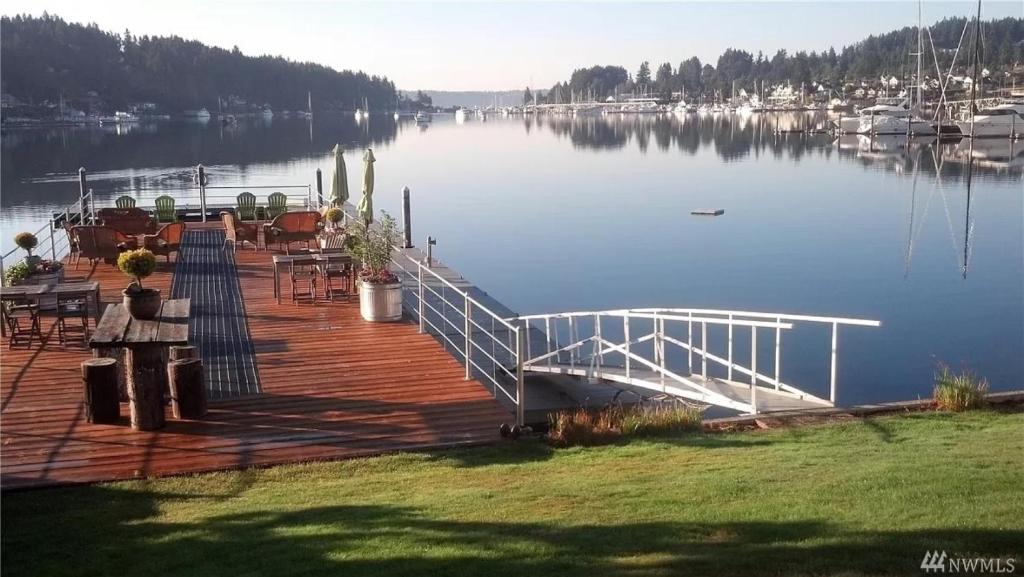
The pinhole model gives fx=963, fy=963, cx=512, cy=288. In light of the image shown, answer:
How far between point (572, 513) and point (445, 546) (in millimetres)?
810

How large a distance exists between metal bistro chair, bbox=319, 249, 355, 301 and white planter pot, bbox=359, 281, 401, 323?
4.65ft

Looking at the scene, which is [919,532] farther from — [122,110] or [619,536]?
[122,110]

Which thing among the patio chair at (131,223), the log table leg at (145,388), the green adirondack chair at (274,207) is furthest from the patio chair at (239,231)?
the log table leg at (145,388)

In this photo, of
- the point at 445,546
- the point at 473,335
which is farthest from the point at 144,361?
the point at 473,335

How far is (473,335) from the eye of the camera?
1262cm

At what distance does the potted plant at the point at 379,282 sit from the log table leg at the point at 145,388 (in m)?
3.95

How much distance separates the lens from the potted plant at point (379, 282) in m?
11.0

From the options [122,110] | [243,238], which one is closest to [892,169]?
[243,238]

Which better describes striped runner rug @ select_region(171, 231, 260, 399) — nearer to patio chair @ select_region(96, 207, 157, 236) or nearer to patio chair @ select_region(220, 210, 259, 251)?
patio chair @ select_region(220, 210, 259, 251)

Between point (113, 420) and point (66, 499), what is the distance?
1.60 meters

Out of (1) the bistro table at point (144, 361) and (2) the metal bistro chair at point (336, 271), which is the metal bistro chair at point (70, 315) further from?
(2) the metal bistro chair at point (336, 271)

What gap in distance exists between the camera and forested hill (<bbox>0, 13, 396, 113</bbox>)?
102438 mm

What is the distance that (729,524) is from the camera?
4.73 metres

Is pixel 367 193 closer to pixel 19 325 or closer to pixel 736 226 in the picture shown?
pixel 19 325
